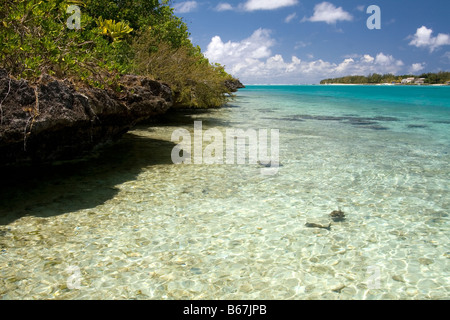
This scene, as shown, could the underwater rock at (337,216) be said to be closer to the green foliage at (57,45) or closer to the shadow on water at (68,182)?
the shadow on water at (68,182)

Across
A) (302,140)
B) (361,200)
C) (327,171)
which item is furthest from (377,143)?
(361,200)

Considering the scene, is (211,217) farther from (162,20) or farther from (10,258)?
(162,20)

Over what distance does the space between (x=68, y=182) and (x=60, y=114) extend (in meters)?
1.42

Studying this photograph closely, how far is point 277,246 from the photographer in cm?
452

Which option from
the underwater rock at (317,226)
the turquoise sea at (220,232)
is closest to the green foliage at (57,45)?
the turquoise sea at (220,232)

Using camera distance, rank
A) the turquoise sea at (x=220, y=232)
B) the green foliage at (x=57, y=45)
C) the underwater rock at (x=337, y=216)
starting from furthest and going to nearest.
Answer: the green foliage at (x=57, y=45), the underwater rock at (x=337, y=216), the turquoise sea at (x=220, y=232)

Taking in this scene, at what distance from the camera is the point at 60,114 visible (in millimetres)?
6121

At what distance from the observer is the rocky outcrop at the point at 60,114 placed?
5547mm

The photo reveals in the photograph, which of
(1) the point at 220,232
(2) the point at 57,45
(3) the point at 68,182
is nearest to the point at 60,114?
(3) the point at 68,182


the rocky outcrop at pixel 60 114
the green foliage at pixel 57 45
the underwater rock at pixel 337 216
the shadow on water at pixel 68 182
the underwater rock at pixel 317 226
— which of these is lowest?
the underwater rock at pixel 317 226

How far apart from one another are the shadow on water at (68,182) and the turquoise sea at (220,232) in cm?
3

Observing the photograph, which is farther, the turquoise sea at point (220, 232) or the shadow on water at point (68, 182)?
the shadow on water at point (68, 182)

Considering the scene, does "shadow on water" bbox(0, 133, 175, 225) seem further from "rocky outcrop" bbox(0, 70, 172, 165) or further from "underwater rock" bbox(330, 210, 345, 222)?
"underwater rock" bbox(330, 210, 345, 222)
